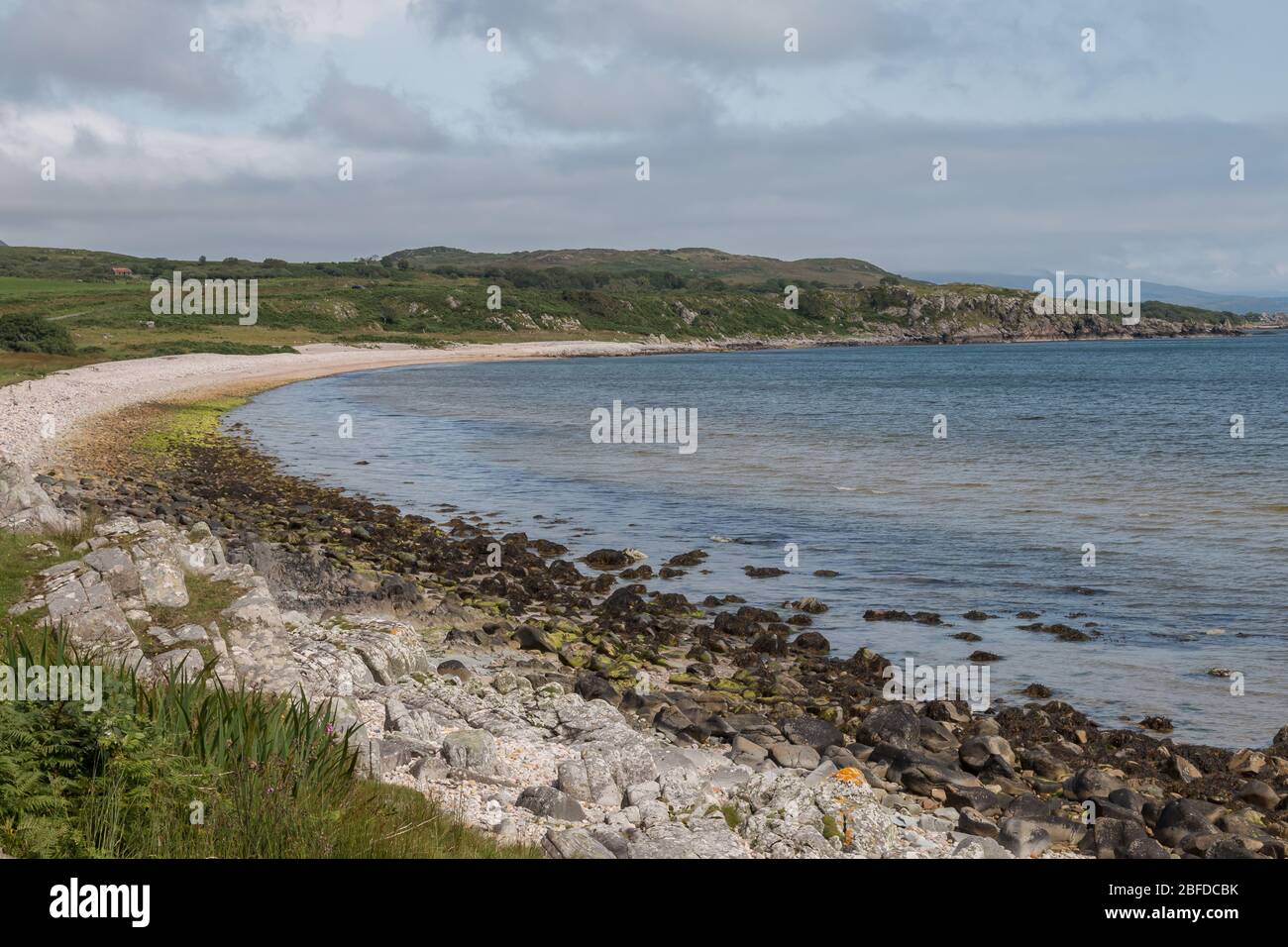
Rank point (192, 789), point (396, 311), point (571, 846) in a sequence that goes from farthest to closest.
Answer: point (396, 311), point (571, 846), point (192, 789)

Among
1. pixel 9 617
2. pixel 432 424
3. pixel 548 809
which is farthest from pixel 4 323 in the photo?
pixel 548 809

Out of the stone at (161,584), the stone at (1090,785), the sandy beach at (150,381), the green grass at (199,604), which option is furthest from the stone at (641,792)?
the sandy beach at (150,381)

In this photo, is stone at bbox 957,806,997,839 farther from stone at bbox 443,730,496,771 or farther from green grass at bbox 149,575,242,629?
green grass at bbox 149,575,242,629

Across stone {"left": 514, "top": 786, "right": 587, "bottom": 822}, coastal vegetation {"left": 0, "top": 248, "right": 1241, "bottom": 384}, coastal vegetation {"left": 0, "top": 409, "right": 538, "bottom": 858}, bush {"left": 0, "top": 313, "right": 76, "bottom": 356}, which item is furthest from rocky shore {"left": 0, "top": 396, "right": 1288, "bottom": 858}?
bush {"left": 0, "top": 313, "right": 76, "bottom": 356}

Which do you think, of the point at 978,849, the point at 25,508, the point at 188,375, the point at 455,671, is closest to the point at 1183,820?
the point at 978,849

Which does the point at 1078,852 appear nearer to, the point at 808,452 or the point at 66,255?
the point at 808,452

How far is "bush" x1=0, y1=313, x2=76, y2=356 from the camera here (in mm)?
59281

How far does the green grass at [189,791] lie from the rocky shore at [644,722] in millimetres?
643

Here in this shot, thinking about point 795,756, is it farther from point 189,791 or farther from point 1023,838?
point 189,791

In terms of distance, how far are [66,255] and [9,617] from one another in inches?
7585

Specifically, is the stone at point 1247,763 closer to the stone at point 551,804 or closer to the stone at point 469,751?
the stone at point 551,804

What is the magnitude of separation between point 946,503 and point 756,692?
50.6 feet

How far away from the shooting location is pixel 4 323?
200 feet

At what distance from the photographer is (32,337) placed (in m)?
61.2
